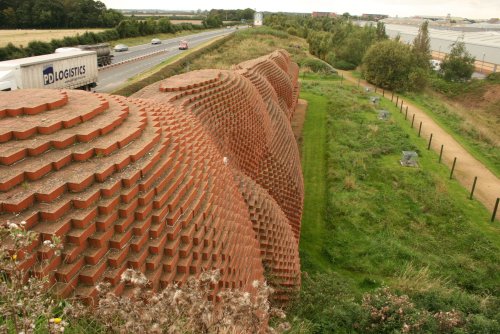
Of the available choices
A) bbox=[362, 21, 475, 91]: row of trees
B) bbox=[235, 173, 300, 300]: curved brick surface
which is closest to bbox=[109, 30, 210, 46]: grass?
bbox=[362, 21, 475, 91]: row of trees

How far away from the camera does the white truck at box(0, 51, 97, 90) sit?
19.7 m

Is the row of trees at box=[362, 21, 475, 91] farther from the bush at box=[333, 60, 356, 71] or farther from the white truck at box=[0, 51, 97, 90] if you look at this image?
the white truck at box=[0, 51, 97, 90]

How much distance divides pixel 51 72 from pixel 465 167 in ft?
69.5

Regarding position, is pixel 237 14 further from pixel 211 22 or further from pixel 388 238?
pixel 388 238

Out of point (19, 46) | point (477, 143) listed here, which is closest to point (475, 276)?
point (477, 143)

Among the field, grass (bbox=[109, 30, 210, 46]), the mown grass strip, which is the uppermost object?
the field

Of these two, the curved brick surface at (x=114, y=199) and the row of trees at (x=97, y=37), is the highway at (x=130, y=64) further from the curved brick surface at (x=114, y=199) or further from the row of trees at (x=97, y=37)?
the curved brick surface at (x=114, y=199)

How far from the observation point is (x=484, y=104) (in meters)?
41.6

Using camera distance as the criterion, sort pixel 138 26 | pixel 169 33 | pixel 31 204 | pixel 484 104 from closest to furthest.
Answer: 1. pixel 31 204
2. pixel 484 104
3. pixel 138 26
4. pixel 169 33

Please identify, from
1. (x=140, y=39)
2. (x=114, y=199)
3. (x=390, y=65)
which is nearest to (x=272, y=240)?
(x=114, y=199)

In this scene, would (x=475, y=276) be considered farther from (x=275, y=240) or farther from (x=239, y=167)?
(x=239, y=167)

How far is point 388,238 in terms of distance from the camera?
1191cm

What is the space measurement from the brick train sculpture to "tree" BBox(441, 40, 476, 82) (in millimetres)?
47373

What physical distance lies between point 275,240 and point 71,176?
4.85 metres
